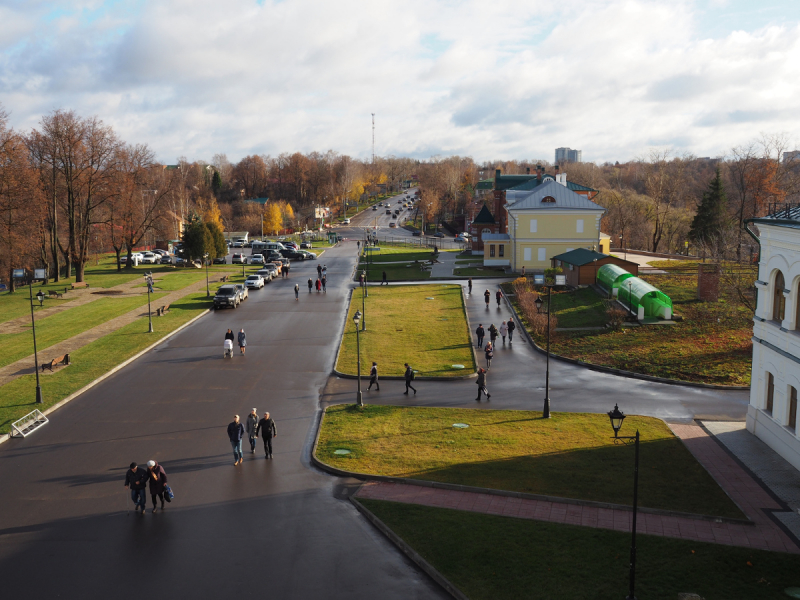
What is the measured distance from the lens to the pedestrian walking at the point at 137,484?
595 inches

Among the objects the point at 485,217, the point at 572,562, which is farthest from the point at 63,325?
the point at 485,217

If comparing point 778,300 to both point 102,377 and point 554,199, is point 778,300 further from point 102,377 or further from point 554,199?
point 554,199

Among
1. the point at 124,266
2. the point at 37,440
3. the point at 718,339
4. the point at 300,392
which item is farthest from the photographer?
the point at 124,266

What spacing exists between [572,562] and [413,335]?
22949 millimetres

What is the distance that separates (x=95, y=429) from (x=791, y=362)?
73.8 feet

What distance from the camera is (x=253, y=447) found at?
1931 centimetres

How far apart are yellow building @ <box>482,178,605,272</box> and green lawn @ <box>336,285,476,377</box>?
12403 mm

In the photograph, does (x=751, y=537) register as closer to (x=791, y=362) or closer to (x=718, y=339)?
(x=791, y=362)

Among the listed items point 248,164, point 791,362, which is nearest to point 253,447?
point 791,362

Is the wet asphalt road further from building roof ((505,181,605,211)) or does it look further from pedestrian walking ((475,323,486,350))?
building roof ((505,181,605,211))

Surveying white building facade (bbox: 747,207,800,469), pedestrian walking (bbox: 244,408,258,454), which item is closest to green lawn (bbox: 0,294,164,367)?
pedestrian walking (bbox: 244,408,258,454)

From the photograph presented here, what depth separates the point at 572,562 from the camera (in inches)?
506

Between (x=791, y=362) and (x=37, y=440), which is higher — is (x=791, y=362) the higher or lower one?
the higher one

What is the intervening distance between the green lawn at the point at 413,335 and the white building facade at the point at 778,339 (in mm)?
11835
